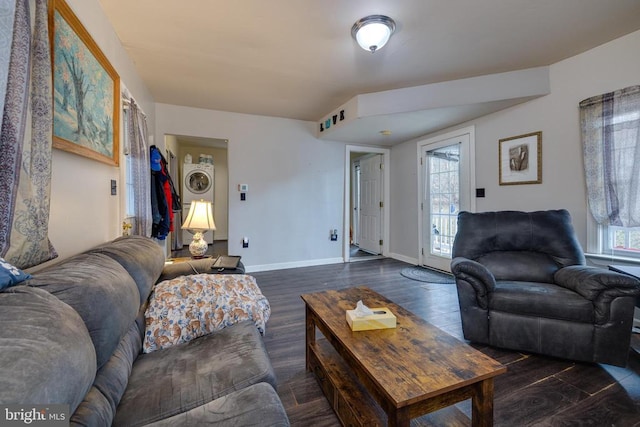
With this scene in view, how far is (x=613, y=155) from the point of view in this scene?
7.11 feet

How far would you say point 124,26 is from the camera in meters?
1.99

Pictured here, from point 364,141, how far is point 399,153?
702mm

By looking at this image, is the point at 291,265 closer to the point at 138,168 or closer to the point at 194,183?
the point at 138,168

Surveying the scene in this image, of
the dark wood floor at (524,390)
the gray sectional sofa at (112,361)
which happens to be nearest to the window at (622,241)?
the dark wood floor at (524,390)

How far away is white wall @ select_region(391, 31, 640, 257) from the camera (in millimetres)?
2201

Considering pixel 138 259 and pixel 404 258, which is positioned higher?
pixel 138 259

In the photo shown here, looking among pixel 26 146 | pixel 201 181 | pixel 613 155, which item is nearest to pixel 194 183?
pixel 201 181

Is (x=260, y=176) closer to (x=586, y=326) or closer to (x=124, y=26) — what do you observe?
(x=124, y=26)

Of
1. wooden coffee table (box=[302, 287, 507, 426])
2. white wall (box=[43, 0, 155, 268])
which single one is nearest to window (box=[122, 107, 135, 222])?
white wall (box=[43, 0, 155, 268])

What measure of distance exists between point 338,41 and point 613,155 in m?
2.51

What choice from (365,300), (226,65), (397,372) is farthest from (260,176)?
(397,372)

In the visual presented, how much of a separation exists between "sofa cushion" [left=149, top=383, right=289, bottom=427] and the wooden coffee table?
36 centimetres

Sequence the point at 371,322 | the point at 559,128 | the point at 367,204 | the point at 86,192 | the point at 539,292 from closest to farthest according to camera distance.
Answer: the point at 371,322
the point at 86,192
the point at 539,292
the point at 559,128
the point at 367,204

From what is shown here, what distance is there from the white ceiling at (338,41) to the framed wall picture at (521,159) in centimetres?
69
